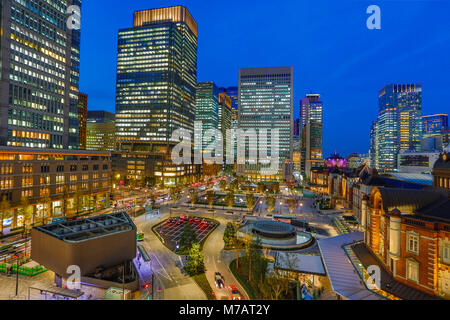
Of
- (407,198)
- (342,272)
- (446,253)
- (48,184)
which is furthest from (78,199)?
(446,253)

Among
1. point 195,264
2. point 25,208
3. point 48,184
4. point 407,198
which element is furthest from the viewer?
point 48,184

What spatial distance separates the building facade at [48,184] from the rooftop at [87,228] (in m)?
26.1

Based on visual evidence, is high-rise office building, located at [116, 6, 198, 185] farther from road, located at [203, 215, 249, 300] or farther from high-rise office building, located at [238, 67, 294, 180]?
road, located at [203, 215, 249, 300]

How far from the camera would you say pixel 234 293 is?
29.0m

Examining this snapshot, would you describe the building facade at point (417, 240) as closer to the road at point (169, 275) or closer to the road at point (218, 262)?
the road at point (218, 262)

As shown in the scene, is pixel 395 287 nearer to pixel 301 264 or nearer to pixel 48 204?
pixel 301 264

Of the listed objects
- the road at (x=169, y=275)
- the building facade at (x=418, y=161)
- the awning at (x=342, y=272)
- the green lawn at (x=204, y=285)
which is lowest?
the road at (x=169, y=275)

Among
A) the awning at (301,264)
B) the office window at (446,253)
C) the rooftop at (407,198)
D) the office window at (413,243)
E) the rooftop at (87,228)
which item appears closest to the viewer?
the office window at (446,253)

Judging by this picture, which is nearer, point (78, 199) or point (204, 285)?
point (204, 285)

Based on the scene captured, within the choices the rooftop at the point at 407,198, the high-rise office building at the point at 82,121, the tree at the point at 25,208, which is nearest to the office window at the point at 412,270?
the rooftop at the point at 407,198

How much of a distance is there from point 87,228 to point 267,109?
14894 cm

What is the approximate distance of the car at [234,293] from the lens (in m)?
28.4
